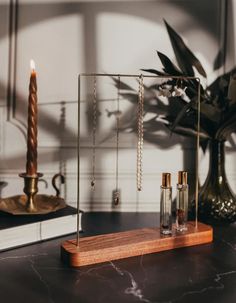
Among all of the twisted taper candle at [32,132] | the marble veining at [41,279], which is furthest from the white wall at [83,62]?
the marble veining at [41,279]

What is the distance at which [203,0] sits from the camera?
2.91 ft

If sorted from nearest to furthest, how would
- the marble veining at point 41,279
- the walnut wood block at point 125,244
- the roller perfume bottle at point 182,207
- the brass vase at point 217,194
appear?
the marble veining at point 41,279
the walnut wood block at point 125,244
the roller perfume bottle at point 182,207
the brass vase at point 217,194

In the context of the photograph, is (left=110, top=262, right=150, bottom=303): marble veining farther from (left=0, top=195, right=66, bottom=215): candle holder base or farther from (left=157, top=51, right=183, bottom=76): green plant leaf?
(left=157, top=51, right=183, bottom=76): green plant leaf

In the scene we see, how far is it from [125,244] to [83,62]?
405 mm

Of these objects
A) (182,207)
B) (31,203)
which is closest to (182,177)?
(182,207)

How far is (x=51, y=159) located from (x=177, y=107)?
0.90 ft

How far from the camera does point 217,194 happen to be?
811 mm

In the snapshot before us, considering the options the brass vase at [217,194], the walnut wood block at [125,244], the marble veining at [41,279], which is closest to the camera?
the marble veining at [41,279]

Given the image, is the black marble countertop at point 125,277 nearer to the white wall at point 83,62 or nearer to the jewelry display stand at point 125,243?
the jewelry display stand at point 125,243

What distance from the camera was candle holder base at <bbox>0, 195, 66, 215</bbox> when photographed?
28.4 inches

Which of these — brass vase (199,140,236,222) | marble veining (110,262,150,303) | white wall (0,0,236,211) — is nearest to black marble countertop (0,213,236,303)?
marble veining (110,262,150,303)

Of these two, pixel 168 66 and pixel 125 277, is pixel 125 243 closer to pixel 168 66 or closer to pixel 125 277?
pixel 125 277

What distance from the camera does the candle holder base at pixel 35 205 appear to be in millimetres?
722

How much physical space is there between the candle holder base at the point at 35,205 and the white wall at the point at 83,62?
100mm
